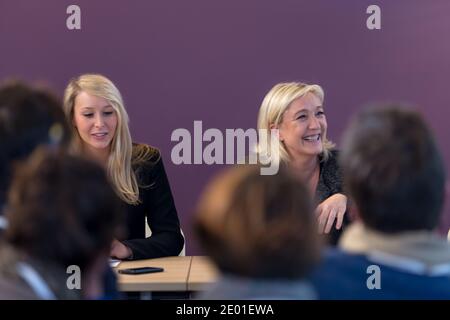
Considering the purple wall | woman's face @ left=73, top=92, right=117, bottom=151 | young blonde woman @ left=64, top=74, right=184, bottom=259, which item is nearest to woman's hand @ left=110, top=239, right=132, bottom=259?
young blonde woman @ left=64, top=74, right=184, bottom=259

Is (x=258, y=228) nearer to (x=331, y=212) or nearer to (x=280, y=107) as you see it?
(x=331, y=212)

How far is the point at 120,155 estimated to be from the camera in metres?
3.88

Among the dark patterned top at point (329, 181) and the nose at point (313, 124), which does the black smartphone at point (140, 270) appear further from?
the nose at point (313, 124)

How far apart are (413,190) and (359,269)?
0.67 feet

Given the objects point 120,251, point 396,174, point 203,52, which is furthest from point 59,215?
point 203,52

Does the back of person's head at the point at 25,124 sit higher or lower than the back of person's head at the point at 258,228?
higher

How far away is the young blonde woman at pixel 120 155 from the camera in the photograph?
12.6 feet

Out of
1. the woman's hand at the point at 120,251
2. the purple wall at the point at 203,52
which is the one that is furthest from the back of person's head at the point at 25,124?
the purple wall at the point at 203,52

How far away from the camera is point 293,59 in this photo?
16.1 feet

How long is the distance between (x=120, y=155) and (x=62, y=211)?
2502 millimetres

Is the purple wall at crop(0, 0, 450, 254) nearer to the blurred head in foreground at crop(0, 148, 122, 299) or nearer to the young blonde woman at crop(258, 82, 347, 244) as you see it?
the young blonde woman at crop(258, 82, 347, 244)

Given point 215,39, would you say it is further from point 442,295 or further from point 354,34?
point 442,295

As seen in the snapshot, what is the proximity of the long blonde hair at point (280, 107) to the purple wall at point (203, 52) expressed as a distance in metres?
0.95

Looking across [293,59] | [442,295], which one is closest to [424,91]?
[293,59]
